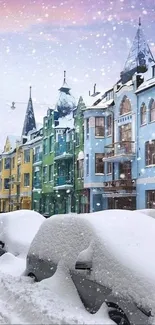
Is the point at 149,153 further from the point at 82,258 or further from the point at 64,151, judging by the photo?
the point at 82,258

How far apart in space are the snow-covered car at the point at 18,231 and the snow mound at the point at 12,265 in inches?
20.5

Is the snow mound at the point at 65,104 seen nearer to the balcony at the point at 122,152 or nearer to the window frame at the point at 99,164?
the window frame at the point at 99,164

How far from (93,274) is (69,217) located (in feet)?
4.46

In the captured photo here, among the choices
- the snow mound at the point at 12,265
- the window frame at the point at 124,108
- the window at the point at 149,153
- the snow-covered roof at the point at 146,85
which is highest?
the snow-covered roof at the point at 146,85

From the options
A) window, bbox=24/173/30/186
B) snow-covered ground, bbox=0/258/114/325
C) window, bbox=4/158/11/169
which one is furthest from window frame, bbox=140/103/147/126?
window, bbox=4/158/11/169

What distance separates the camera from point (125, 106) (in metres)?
32.7

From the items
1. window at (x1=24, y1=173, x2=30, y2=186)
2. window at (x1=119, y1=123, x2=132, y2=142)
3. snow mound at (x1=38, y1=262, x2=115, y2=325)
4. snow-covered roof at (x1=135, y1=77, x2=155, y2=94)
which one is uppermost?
snow-covered roof at (x1=135, y1=77, x2=155, y2=94)

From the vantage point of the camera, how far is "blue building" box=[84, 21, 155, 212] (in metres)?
29.3

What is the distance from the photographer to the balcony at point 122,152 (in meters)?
30.7

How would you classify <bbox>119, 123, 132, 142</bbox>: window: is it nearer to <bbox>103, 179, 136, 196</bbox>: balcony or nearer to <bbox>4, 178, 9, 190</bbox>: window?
<bbox>103, 179, 136, 196</bbox>: balcony

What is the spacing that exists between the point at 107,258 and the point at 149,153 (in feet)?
80.0

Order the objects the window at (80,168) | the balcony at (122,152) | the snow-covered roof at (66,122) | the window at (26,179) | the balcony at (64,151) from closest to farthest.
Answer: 1. the balcony at (122,152)
2. the window at (80,168)
3. the balcony at (64,151)
4. the snow-covered roof at (66,122)
5. the window at (26,179)

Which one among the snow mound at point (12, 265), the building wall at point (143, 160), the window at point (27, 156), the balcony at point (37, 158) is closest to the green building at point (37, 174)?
the balcony at point (37, 158)

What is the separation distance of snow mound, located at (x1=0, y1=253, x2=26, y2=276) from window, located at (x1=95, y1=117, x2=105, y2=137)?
87.0ft
